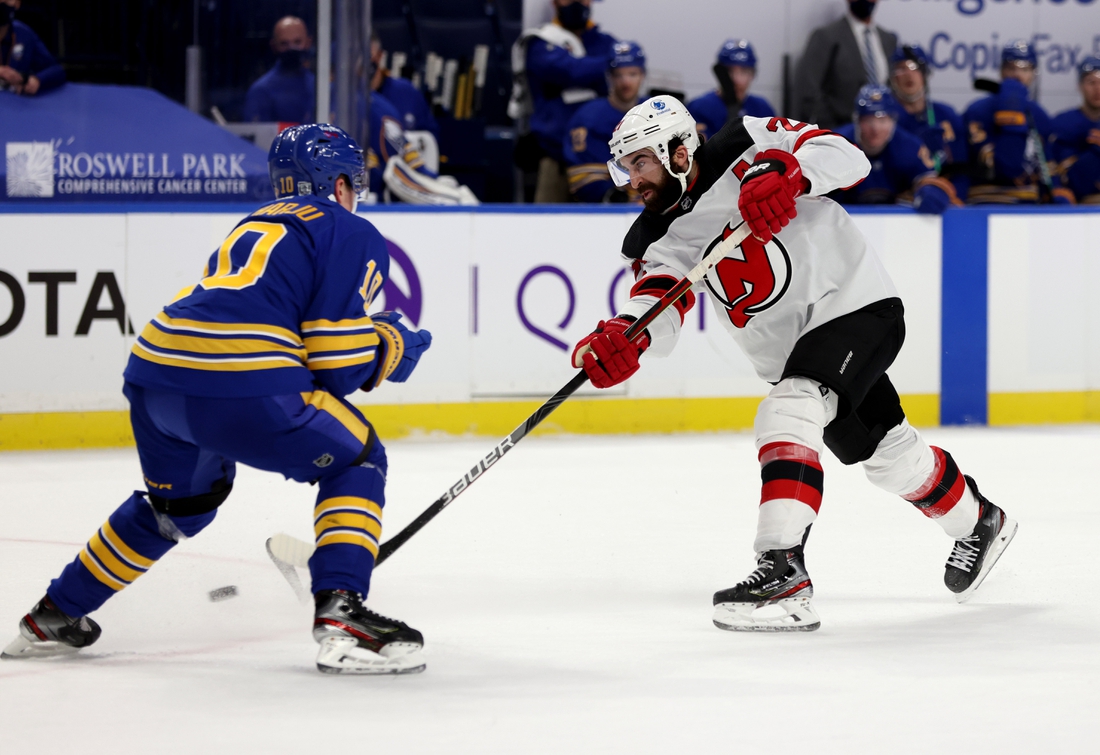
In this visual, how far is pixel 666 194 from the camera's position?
2691mm

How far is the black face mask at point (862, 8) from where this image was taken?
7258 mm

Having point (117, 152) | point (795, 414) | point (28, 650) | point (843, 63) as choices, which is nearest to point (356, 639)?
point (28, 650)

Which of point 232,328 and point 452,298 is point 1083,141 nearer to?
point 452,298

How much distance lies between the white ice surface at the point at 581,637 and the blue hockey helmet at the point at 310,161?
80 centimetres

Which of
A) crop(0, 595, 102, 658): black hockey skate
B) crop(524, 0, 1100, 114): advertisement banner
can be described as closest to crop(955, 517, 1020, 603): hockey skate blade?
crop(0, 595, 102, 658): black hockey skate

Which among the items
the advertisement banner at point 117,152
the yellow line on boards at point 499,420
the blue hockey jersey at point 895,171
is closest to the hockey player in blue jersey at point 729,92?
the blue hockey jersey at point 895,171

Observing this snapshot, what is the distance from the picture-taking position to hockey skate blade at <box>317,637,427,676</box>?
2125 mm

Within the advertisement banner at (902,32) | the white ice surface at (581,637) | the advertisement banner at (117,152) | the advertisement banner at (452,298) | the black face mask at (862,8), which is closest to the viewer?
the white ice surface at (581,637)

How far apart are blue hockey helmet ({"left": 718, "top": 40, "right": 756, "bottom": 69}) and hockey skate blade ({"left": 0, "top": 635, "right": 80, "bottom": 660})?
188 inches

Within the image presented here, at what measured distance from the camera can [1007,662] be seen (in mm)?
2275

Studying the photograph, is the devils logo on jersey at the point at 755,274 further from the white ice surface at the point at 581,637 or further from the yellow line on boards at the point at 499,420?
the yellow line on boards at the point at 499,420

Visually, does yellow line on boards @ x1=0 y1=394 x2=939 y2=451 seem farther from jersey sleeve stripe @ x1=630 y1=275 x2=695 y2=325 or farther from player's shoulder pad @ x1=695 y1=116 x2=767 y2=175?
player's shoulder pad @ x1=695 y1=116 x2=767 y2=175

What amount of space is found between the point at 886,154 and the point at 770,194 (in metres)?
3.81

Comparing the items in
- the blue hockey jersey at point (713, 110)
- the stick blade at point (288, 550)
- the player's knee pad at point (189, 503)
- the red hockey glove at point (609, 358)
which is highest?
the blue hockey jersey at point (713, 110)
